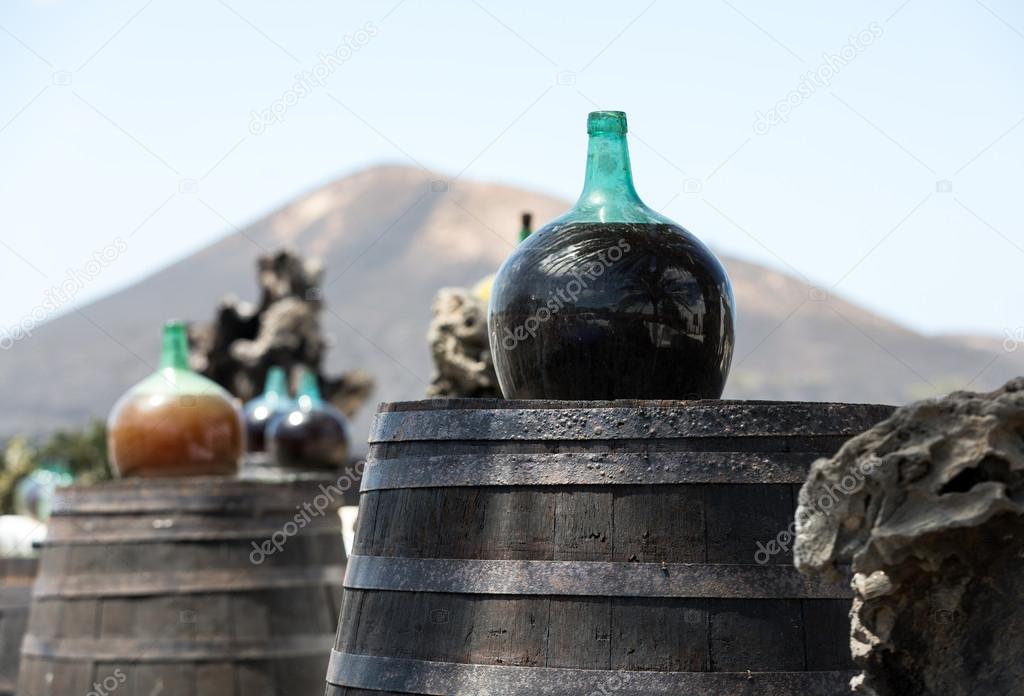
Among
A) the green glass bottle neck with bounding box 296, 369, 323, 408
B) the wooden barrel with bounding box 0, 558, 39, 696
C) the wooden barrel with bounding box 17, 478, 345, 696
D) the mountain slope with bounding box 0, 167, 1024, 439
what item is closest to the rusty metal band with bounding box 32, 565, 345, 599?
the wooden barrel with bounding box 17, 478, 345, 696

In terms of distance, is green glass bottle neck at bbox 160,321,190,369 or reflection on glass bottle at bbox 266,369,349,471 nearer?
green glass bottle neck at bbox 160,321,190,369

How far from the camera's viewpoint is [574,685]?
2.91m

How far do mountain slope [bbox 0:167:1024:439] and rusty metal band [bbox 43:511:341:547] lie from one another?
278ft

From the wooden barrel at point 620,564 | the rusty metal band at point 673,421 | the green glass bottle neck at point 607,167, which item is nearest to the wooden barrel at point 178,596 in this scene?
the green glass bottle neck at point 607,167

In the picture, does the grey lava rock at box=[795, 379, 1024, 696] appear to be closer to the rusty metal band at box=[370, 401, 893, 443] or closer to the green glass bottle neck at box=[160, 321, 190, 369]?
the rusty metal band at box=[370, 401, 893, 443]

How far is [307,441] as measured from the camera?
8.39m

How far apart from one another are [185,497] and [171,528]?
0.14m

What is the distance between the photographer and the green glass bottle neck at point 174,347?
23.9 ft

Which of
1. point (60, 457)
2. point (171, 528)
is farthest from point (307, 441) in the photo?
point (60, 457)

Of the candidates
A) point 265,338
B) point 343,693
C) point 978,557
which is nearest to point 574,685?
point 343,693

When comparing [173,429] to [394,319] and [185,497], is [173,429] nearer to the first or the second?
[185,497]

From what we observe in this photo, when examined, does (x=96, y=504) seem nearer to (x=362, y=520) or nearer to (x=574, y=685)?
(x=362, y=520)

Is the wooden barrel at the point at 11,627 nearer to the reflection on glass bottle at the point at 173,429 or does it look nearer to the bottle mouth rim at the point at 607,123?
the reflection on glass bottle at the point at 173,429

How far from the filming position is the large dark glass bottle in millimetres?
3422
